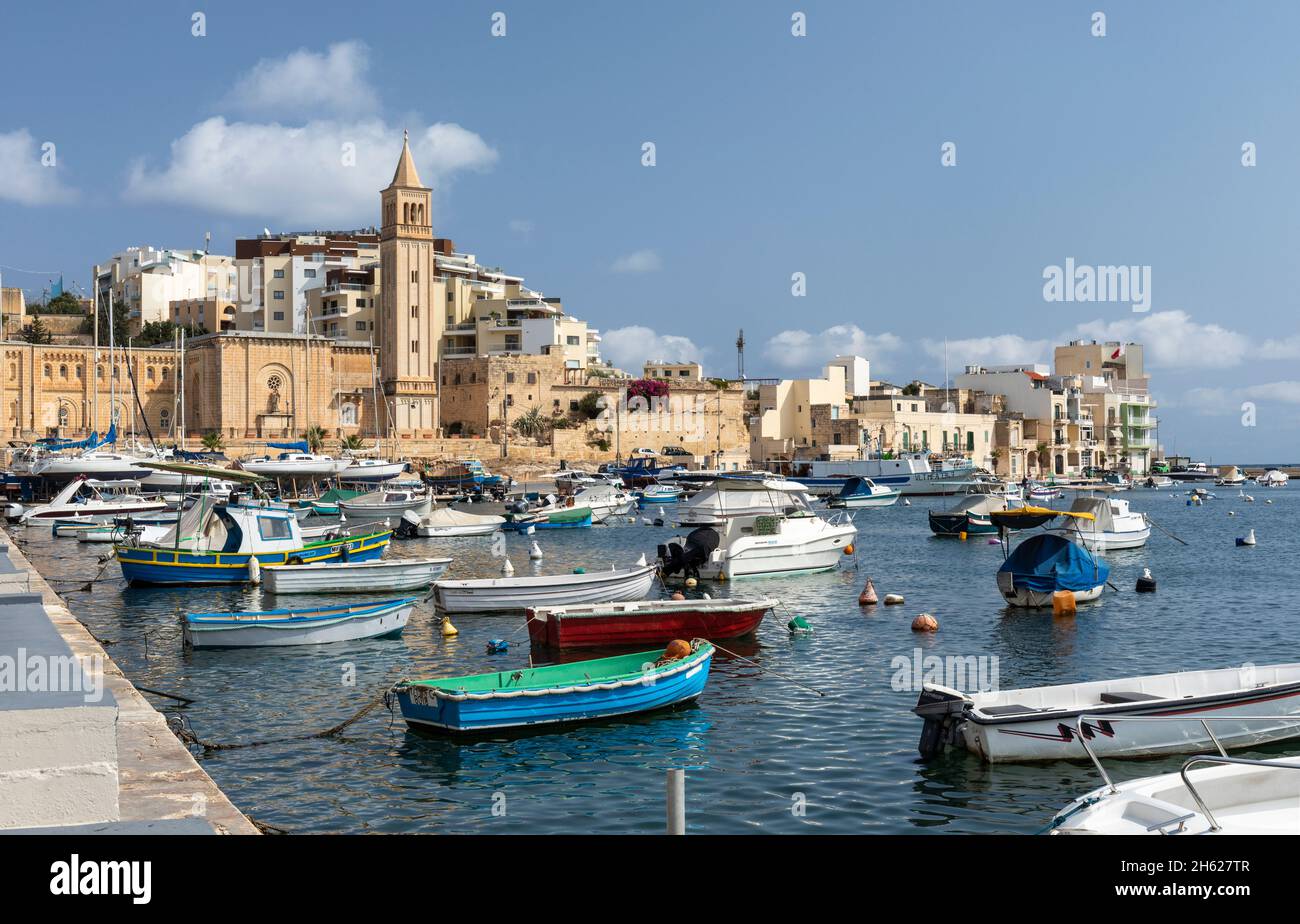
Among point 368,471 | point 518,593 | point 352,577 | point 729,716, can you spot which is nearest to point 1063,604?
point 518,593

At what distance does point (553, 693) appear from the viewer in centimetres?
1353

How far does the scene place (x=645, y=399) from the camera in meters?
88.8

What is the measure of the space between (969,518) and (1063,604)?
21.2m

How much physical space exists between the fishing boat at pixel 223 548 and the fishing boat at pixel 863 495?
126 ft

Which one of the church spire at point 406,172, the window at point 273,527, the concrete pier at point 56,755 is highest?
the church spire at point 406,172

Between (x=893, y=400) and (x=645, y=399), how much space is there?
61.5 ft

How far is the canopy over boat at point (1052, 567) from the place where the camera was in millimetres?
23812

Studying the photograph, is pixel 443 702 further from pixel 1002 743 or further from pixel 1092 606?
pixel 1092 606

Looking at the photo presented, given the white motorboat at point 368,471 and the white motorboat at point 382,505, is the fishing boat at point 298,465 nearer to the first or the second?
the white motorboat at point 368,471

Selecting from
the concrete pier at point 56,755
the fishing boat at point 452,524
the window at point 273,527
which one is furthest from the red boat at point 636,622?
the fishing boat at point 452,524

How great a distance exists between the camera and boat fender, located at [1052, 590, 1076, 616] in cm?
2347

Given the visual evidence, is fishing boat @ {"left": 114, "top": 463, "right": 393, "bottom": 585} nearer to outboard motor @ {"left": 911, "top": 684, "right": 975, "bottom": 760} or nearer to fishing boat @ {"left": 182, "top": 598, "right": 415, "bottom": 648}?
fishing boat @ {"left": 182, "top": 598, "right": 415, "bottom": 648}

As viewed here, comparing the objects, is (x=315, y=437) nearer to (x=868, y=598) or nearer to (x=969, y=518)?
(x=969, y=518)
